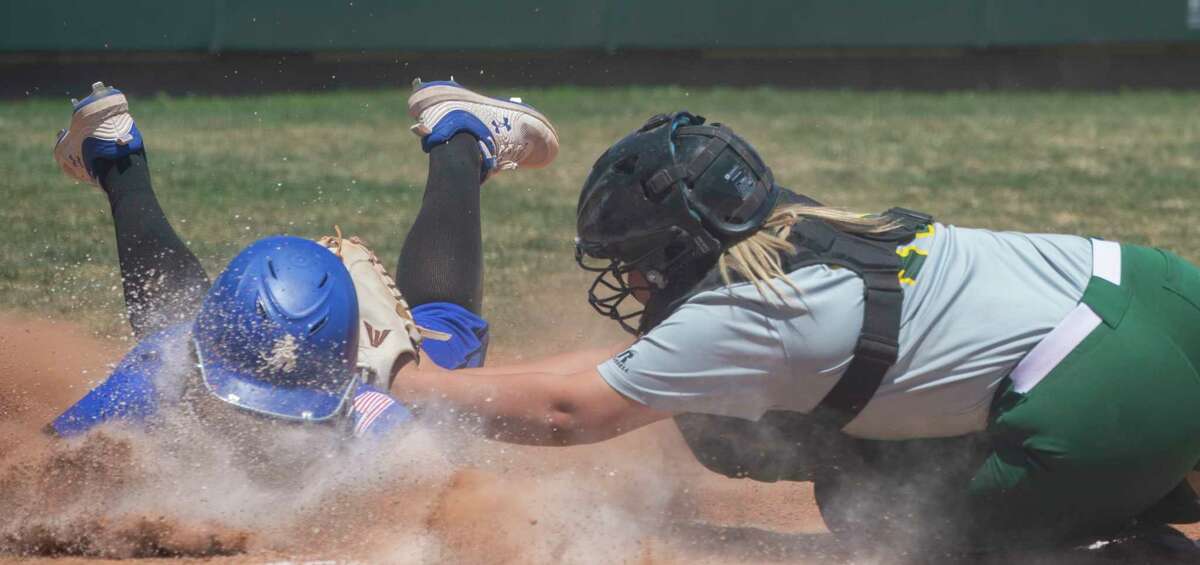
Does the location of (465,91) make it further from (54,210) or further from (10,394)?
Result: (54,210)

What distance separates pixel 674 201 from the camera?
3.11m

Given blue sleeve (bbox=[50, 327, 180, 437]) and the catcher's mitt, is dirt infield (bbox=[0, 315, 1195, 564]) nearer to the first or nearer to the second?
blue sleeve (bbox=[50, 327, 180, 437])

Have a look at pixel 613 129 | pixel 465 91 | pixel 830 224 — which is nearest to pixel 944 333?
pixel 830 224

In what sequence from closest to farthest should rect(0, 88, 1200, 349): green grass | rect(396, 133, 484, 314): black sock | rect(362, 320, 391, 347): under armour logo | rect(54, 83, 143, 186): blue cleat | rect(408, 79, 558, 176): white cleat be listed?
rect(362, 320, 391, 347): under armour logo < rect(396, 133, 484, 314): black sock < rect(54, 83, 143, 186): blue cleat < rect(408, 79, 558, 176): white cleat < rect(0, 88, 1200, 349): green grass

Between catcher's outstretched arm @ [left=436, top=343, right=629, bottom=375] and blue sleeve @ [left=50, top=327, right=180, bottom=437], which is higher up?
blue sleeve @ [left=50, top=327, right=180, bottom=437]

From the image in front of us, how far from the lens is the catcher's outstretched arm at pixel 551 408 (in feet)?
10.1

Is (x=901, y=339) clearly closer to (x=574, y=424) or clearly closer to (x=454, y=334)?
(x=574, y=424)

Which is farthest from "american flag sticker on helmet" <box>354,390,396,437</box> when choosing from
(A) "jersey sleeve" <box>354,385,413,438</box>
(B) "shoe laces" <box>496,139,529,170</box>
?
(B) "shoe laces" <box>496,139,529,170</box>

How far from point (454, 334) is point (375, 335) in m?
0.59

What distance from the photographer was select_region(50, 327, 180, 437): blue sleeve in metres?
3.46

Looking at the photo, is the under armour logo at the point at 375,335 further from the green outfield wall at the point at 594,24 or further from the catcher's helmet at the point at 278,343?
the green outfield wall at the point at 594,24

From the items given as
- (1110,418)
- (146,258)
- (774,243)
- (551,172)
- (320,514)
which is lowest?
(551,172)

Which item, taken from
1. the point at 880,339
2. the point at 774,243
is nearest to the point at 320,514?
the point at 774,243

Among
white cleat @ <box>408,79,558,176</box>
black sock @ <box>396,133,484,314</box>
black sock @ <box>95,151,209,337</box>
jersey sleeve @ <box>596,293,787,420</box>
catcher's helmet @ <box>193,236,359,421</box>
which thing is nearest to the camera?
jersey sleeve @ <box>596,293,787,420</box>
